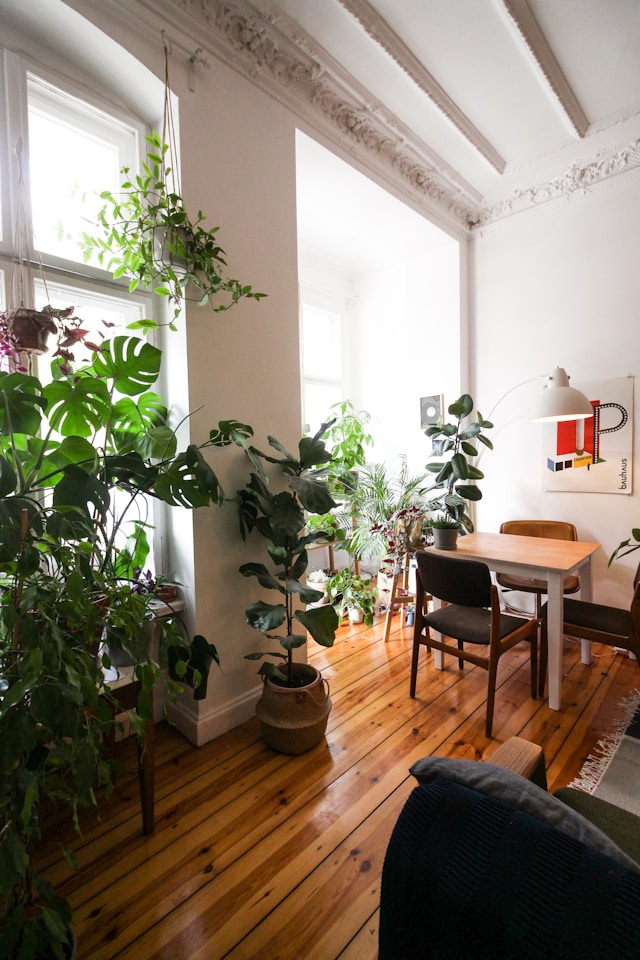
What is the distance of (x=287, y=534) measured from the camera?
81.9 inches

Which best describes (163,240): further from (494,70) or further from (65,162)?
(494,70)

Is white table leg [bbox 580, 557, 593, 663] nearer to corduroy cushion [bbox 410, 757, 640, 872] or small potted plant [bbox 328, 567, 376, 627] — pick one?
small potted plant [bbox 328, 567, 376, 627]

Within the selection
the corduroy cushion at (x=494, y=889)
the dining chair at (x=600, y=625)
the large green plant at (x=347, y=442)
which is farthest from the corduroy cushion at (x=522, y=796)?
the large green plant at (x=347, y=442)

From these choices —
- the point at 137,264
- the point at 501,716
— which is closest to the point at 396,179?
the point at 137,264

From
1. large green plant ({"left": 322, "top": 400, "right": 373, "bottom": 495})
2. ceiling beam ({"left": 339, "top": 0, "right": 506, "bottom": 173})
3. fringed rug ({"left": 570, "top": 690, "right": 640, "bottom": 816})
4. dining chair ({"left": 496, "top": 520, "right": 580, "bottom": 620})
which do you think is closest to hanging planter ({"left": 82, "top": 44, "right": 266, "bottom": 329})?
ceiling beam ({"left": 339, "top": 0, "right": 506, "bottom": 173})

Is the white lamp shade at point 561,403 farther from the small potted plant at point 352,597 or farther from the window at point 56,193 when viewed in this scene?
the window at point 56,193

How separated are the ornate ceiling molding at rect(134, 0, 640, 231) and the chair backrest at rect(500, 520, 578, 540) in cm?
242

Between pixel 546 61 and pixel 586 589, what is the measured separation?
300 cm

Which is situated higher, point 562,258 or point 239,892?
point 562,258

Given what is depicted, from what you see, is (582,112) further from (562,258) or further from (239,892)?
(239,892)

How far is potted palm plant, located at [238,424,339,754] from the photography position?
6.55 feet

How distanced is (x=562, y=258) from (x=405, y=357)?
1410mm

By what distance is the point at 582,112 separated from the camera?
2934 millimetres

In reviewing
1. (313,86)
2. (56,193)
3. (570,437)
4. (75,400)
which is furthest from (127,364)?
(570,437)
